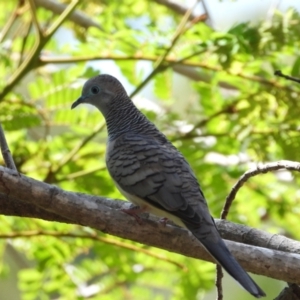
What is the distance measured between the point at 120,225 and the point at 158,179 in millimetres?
515

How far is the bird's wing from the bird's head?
0.61 metres

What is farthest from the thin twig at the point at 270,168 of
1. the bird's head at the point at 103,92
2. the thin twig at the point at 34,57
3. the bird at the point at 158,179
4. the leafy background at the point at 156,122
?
the thin twig at the point at 34,57

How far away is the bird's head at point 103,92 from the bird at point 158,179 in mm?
17

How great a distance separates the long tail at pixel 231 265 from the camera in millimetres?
2568

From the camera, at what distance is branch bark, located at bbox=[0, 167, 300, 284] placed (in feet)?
8.89

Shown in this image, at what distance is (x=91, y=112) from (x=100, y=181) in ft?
2.06

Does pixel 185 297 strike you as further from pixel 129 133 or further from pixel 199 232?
pixel 199 232

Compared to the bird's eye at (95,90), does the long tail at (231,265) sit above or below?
below

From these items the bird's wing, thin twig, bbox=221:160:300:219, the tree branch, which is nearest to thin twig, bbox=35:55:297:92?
the tree branch

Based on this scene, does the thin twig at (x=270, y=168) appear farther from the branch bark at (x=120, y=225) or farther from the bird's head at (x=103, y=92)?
the bird's head at (x=103, y=92)

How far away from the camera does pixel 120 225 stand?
2.88 metres

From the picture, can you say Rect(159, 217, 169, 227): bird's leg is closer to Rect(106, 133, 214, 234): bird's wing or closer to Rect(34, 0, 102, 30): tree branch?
Rect(106, 133, 214, 234): bird's wing

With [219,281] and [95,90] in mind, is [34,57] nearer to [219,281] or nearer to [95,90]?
[95,90]

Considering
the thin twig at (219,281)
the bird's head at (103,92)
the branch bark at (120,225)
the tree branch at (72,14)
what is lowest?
the thin twig at (219,281)
